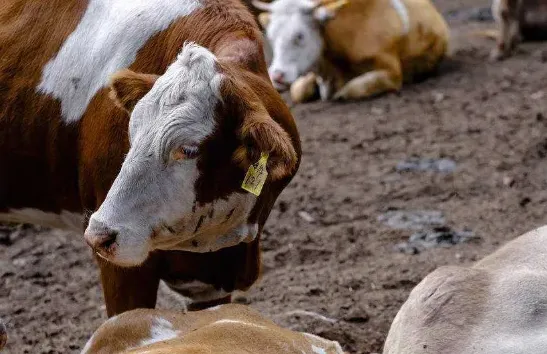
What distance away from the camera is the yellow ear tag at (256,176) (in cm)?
349

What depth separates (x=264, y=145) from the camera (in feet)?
11.2

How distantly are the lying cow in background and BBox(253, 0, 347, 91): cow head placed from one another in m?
2.00

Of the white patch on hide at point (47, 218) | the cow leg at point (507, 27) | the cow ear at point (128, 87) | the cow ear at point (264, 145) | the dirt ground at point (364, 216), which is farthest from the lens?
the cow leg at point (507, 27)

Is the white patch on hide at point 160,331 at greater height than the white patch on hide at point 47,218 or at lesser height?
greater

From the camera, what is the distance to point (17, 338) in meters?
4.96

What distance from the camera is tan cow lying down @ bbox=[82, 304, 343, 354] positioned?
3.10 m

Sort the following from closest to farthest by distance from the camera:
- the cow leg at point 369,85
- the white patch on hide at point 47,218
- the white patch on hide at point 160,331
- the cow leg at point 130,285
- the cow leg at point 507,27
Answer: the white patch on hide at point 160,331, the cow leg at point 130,285, the white patch on hide at point 47,218, the cow leg at point 369,85, the cow leg at point 507,27

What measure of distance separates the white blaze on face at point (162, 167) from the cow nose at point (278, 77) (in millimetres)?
6314

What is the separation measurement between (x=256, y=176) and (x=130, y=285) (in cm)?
85

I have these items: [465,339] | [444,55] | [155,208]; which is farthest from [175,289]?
[444,55]

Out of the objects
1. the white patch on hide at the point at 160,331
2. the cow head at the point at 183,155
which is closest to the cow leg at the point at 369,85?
the cow head at the point at 183,155

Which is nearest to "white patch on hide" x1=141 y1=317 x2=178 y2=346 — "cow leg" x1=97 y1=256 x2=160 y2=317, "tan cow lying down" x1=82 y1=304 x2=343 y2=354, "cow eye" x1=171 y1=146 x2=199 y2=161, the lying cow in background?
"tan cow lying down" x1=82 y1=304 x2=343 y2=354

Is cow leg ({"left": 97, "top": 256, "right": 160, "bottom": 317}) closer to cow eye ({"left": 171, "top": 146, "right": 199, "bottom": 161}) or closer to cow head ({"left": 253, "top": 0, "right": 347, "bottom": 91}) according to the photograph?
cow eye ({"left": 171, "top": 146, "right": 199, "bottom": 161})

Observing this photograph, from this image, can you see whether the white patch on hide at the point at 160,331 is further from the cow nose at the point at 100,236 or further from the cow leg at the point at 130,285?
the cow leg at the point at 130,285
